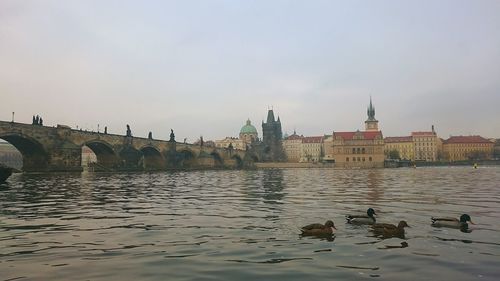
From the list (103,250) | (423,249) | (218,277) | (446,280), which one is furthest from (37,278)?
(423,249)

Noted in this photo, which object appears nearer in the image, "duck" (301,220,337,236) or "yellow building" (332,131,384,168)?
"duck" (301,220,337,236)

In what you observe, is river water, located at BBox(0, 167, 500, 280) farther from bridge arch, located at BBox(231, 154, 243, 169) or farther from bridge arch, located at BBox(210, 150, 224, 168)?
bridge arch, located at BBox(231, 154, 243, 169)

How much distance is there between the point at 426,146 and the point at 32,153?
174 meters

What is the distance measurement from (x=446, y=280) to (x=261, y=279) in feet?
10.2

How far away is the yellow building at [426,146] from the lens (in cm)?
19675

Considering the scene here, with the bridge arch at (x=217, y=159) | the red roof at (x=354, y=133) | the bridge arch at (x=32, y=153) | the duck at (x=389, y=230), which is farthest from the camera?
the red roof at (x=354, y=133)

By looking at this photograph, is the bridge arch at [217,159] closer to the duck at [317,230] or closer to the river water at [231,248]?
the river water at [231,248]

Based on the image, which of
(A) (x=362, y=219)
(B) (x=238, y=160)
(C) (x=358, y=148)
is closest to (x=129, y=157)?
(B) (x=238, y=160)

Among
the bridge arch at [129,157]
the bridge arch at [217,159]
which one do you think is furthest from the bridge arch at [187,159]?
the bridge arch at [129,157]

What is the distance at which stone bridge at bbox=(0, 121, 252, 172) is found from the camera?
216ft

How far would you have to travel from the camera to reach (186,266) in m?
8.08

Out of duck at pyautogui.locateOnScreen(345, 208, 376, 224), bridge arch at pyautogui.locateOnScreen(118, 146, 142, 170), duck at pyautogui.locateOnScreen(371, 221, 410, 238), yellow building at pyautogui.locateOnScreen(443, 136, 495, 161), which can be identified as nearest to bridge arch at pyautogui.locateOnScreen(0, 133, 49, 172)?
bridge arch at pyautogui.locateOnScreen(118, 146, 142, 170)

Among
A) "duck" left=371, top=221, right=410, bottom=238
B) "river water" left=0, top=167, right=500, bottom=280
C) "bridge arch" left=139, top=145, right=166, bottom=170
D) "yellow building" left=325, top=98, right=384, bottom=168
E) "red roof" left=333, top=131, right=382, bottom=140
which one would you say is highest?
"red roof" left=333, top=131, right=382, bottom=140

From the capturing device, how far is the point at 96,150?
89188 mm
